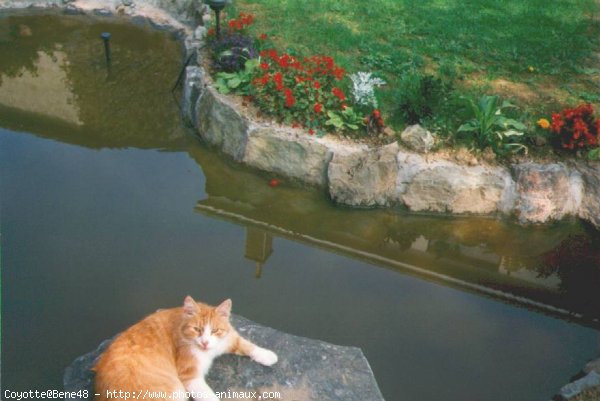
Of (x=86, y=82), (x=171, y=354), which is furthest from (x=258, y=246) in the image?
(x=86, y=82)

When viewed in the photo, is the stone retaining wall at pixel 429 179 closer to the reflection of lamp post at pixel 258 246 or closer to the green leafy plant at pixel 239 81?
the green leafy plant at pixel 239 81

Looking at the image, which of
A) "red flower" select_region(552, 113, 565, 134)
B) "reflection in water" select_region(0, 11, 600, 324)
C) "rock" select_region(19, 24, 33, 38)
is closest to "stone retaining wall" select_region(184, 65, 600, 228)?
"reflection in water" select_region(0, 11, 600, 324)

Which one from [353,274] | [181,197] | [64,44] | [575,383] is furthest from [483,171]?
[64,44]

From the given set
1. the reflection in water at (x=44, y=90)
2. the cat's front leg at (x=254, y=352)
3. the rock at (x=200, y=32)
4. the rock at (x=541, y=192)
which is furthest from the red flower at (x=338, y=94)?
the cat's front leg at (x=254, y=352)

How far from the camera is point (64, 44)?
11891mm

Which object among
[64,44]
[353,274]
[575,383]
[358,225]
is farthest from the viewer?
[64,44]

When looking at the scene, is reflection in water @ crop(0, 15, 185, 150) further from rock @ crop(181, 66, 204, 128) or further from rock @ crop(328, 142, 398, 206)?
rock @ crop(328, 142, 398, 206)

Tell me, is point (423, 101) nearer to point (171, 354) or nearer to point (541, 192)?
point (541, 192)

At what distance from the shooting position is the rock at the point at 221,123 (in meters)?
8.75

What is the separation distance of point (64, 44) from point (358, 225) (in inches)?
299

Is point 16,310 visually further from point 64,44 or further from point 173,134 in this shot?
point 64,44

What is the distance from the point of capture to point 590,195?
27.3 feet

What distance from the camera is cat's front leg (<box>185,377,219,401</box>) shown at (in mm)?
4980

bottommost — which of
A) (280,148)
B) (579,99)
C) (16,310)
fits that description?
(16,310)
